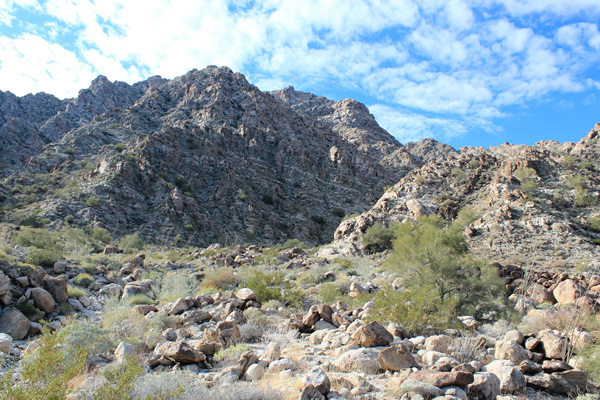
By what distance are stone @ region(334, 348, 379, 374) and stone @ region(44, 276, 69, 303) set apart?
7580 millimetres

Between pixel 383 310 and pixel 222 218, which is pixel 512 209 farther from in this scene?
pixel 222 218

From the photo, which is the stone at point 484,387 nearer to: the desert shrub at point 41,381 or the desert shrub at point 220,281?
the desert shrub at point 41,381

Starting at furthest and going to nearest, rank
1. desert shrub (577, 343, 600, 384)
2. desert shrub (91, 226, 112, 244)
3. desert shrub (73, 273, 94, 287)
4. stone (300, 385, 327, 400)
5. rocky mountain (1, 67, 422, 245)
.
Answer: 1. rocky mountain (1, 67, 422, 245)
2. desert shrub (91, 226, 112, 244)
3. desert shrub (73, 273, 94, 287)
4. desert shrub (577, 343, 600, 384)
5. stone (300, 385, 327, 400)

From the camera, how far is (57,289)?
8.84 metres

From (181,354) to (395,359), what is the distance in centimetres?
310

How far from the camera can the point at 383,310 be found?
23.4 feet

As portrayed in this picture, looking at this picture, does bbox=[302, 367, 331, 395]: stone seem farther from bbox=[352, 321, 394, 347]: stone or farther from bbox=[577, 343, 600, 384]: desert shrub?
bbox=[577, 343, 600, 384]: desert shrub

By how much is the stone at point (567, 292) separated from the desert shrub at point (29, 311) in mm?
12960

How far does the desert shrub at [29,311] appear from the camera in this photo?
7434 mm

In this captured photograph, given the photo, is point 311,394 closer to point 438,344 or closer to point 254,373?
point 254,373

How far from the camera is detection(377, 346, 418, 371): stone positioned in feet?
15.6

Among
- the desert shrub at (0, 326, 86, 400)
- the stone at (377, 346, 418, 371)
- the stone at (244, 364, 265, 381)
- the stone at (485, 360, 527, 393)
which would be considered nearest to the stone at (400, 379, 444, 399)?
the stone at (377, 346, 418, 371)

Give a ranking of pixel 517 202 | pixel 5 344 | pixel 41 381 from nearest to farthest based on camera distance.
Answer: pixel 41 381
pixel 5 344
pixel 517 202

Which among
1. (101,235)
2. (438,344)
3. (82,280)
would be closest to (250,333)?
(438,344)
